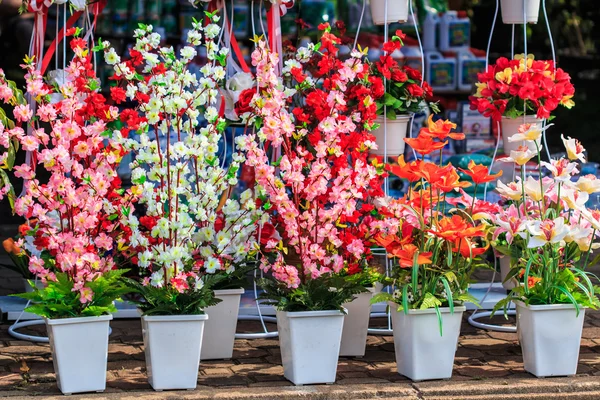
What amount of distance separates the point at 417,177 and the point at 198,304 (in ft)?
3.25

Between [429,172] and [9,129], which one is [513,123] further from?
[9,129]

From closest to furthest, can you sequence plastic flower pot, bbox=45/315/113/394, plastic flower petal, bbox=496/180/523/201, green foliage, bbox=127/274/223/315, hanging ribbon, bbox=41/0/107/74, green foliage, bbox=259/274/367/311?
1. plastic flower pot, bbox=45/315/113/394
2. green foliage, bbox=127/274/223/315
3. green foliage, bbox=259/274/367/311
4. plastic flower petal, bbox=496/180/523/201
5. hanging ribbon, bbox=41/0/107/74

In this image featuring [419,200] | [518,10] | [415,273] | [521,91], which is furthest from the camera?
[518,10]

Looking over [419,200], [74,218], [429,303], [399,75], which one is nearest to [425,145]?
[419,200]

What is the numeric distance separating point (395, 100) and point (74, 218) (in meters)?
1.64

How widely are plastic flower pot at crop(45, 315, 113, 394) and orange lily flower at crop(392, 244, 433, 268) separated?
1.14 m

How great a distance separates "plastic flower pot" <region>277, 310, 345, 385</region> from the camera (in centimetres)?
430

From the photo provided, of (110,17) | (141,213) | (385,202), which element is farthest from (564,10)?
(385,202)

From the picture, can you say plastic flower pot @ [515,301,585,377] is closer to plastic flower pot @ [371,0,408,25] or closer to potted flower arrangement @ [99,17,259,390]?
potted flower arrangement @ [99,17,259,390]

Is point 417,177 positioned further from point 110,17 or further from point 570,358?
point 110,17

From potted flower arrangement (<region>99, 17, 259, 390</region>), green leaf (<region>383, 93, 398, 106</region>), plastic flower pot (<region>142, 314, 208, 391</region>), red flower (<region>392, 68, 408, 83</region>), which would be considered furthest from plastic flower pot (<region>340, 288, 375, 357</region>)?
red flower (<region>392, 68, 408, 83</region>)

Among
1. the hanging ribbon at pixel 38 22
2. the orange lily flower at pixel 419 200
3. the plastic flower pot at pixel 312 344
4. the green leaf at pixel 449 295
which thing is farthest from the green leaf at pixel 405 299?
the hanging ribbon at pixel 38 22

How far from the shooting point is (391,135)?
5.18m

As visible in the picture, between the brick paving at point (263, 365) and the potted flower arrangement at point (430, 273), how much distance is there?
121mm
